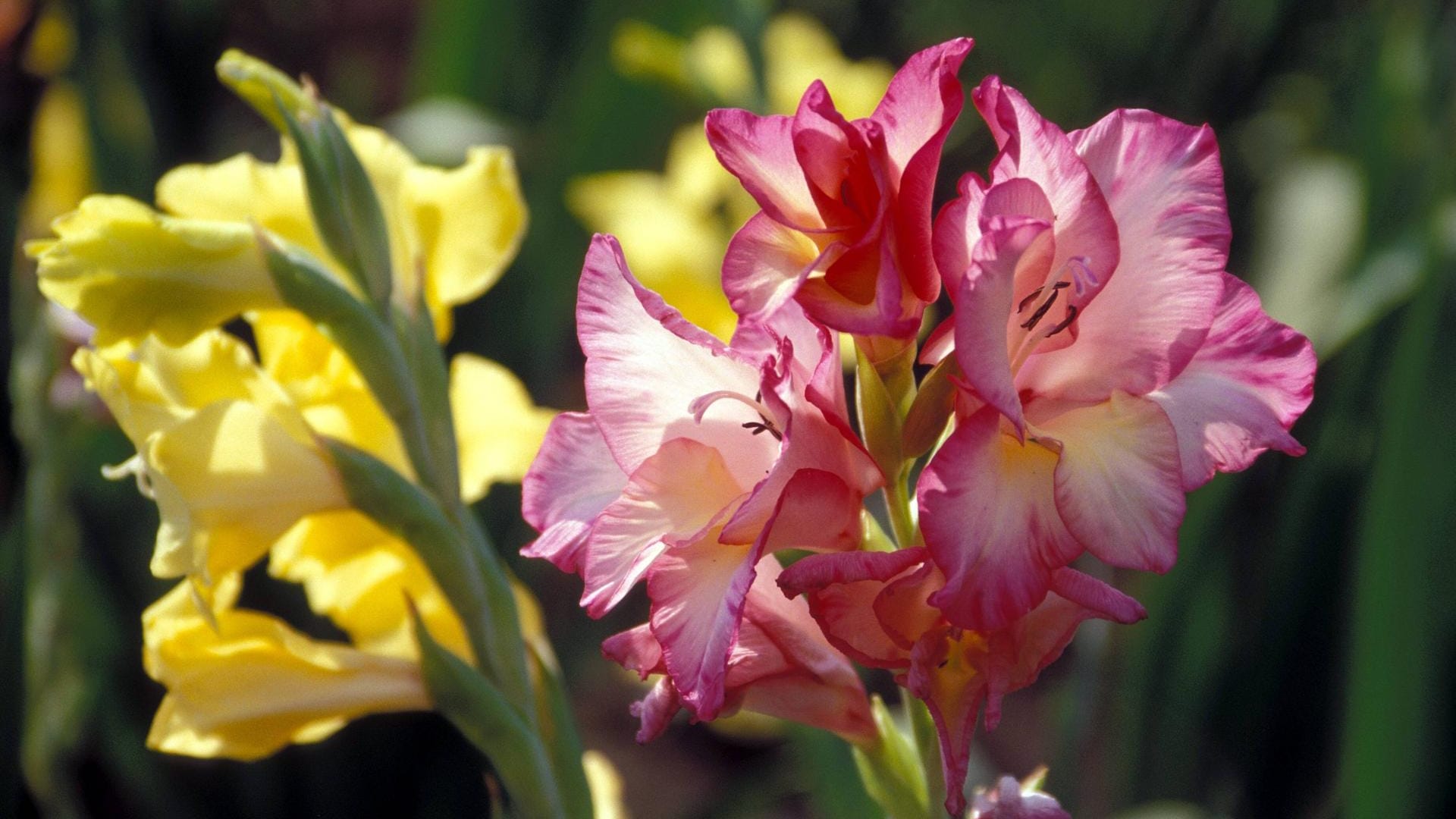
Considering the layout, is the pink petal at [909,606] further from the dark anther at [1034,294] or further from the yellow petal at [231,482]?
the yellow petal at [231,482]

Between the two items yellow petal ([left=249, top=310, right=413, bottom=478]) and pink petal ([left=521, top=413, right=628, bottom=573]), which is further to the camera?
yellow petal ([left=249, top=310, right=413, bottom=478])

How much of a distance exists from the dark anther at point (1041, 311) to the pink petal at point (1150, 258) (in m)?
0.01

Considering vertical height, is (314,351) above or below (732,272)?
below

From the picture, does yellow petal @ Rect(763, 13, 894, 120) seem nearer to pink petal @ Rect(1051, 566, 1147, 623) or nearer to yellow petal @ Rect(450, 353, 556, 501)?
yellow petal @ Rect(450, 353, 556, 501)

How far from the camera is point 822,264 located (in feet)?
1.28

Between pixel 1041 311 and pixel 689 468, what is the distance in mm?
123

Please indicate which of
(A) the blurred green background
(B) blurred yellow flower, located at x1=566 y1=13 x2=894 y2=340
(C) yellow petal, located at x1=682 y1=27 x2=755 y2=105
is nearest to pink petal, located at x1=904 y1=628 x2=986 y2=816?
(A) the blurred green background

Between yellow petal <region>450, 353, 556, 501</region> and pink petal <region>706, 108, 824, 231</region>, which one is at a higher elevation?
pink petal <region>706, 108, 824, 231</region>

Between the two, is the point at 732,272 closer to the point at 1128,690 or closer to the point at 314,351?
the point at 314,351

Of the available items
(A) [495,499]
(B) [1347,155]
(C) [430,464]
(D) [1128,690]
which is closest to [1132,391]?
(C) [430,464]

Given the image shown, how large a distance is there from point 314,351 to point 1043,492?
367 millimetres

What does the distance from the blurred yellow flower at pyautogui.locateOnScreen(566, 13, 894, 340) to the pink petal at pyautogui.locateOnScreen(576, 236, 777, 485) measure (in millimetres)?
680

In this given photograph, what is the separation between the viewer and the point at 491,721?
544 mm

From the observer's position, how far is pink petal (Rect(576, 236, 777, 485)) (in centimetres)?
44
